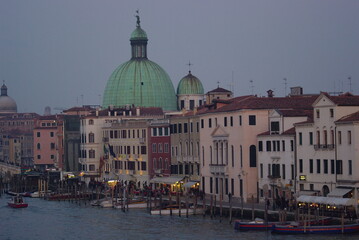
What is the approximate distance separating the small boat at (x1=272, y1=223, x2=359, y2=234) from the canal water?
1.08 ft

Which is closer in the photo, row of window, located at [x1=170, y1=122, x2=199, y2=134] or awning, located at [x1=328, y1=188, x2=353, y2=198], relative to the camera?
awning, located at [x1=328, y1=188, x2=353, y2=198]

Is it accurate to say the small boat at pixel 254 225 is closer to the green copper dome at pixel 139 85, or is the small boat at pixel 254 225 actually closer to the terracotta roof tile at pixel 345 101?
the terracotta roof tile at pixel 345 101

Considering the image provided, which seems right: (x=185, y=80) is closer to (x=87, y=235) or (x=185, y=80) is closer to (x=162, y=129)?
(x=162, y=129)

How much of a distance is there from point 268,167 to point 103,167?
45322mm

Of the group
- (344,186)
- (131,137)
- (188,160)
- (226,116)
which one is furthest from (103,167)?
(344,186)

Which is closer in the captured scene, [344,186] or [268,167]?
[344,186]

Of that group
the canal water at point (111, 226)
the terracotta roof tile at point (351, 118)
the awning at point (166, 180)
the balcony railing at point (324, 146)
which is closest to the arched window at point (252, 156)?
the canal water at point (111, 226)

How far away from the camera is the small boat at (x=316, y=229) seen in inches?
2253

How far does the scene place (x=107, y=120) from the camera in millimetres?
115812

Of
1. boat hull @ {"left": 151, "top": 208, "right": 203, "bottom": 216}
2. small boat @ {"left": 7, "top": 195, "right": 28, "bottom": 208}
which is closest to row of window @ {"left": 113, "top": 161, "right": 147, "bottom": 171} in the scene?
small boat @ {"left": 7, "top": 195, "right": 28, "bottom": 208}

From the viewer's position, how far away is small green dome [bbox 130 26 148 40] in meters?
135

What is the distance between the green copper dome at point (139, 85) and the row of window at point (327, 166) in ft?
207

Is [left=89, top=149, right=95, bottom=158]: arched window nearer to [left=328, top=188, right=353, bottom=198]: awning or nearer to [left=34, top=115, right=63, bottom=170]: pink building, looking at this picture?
[left=34, top=115, right=63, bottom=170]: pink building

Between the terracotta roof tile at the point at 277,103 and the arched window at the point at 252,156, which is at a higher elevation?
the terracotta roof tile at the point at 277,103
